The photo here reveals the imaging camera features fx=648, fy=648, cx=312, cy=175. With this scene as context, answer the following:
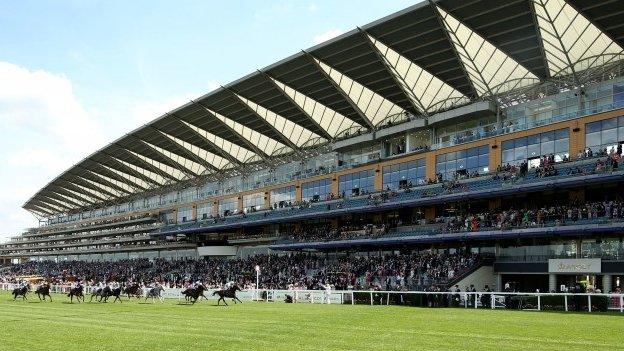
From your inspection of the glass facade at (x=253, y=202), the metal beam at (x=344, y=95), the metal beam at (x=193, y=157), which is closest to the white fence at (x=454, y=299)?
the metal beam at (x=344, y=95)

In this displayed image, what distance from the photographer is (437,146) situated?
54375mm

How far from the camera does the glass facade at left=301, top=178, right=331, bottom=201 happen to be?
2616 inches

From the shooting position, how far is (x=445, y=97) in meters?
52.9

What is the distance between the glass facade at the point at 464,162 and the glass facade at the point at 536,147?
1.69 m

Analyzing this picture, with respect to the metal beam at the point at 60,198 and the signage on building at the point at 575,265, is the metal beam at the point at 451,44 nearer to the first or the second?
the signage on building at the point at 575,265

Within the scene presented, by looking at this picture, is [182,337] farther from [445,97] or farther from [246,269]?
[246,269]

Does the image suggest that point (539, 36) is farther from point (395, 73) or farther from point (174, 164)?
point (174, 164)

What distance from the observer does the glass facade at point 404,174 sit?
55.6 metres

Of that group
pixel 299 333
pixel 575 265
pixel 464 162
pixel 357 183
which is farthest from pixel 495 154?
pixel 299 333

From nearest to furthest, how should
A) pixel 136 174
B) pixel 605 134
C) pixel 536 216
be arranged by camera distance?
pixel 536 216 → pixel 605 134 → pixel 136 174

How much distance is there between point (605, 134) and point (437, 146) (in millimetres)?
14835

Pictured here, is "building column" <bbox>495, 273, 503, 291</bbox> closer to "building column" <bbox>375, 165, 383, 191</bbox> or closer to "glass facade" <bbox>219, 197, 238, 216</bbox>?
"building column" <bbox>375, 165, 383, 191</bbox>

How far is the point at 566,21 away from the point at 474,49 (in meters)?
6.79

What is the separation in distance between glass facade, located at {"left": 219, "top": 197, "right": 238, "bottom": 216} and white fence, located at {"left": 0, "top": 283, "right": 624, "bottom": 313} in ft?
123
